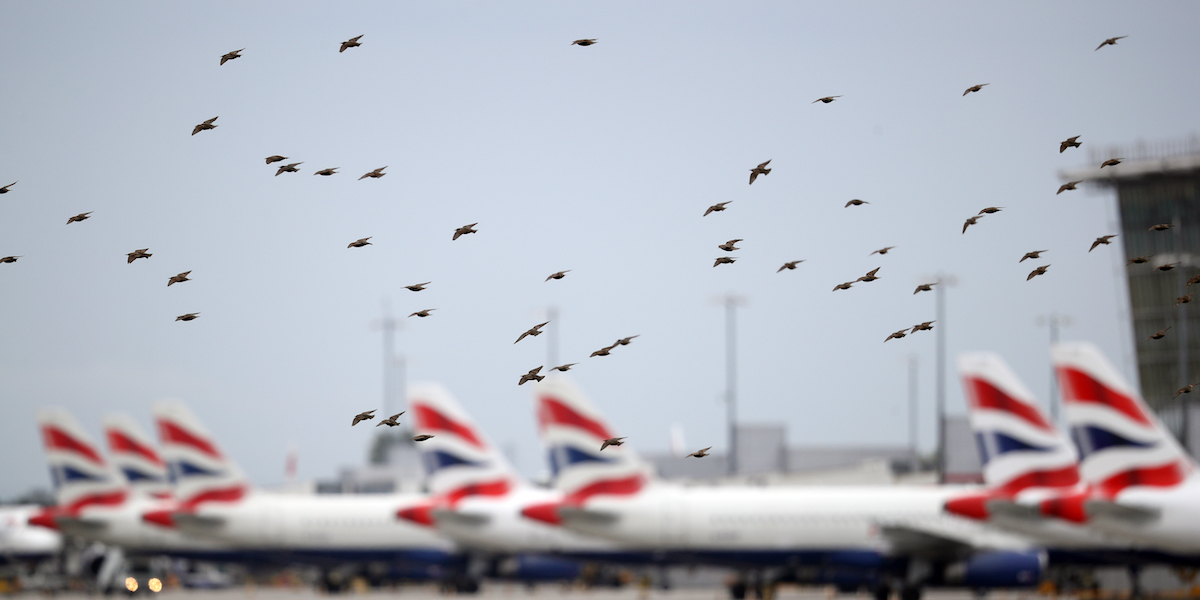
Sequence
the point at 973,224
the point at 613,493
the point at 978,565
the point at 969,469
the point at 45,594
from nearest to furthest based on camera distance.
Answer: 1. the point at 973,224
2. the point at 978,565
3. the point at 613,493
4. the point at 45,594
5. the point at 969,469

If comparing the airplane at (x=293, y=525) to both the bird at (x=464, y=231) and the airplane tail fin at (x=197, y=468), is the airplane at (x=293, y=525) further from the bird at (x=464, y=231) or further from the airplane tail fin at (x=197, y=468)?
the bird at (x=464, y=231)

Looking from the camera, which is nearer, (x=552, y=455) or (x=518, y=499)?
(x=552, y=455)

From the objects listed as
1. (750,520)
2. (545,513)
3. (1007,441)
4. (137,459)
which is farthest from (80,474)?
(1007,441)

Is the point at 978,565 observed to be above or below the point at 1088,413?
below

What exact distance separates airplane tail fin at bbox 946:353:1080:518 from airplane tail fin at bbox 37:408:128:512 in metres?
42.4

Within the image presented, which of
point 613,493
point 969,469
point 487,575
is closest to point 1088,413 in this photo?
point 613,493

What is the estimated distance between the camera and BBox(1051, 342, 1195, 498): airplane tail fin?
1641 inches

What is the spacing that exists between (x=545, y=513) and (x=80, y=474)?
28.1 metres

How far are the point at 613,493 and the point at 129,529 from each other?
27151 mm

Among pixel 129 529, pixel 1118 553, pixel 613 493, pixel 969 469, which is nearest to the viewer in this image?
pixel 1118 553

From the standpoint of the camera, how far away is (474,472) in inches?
2356

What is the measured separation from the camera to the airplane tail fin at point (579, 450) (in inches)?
2087

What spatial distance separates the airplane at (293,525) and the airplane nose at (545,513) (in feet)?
38.1

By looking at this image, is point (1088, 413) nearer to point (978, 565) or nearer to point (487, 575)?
point (978, 565)
